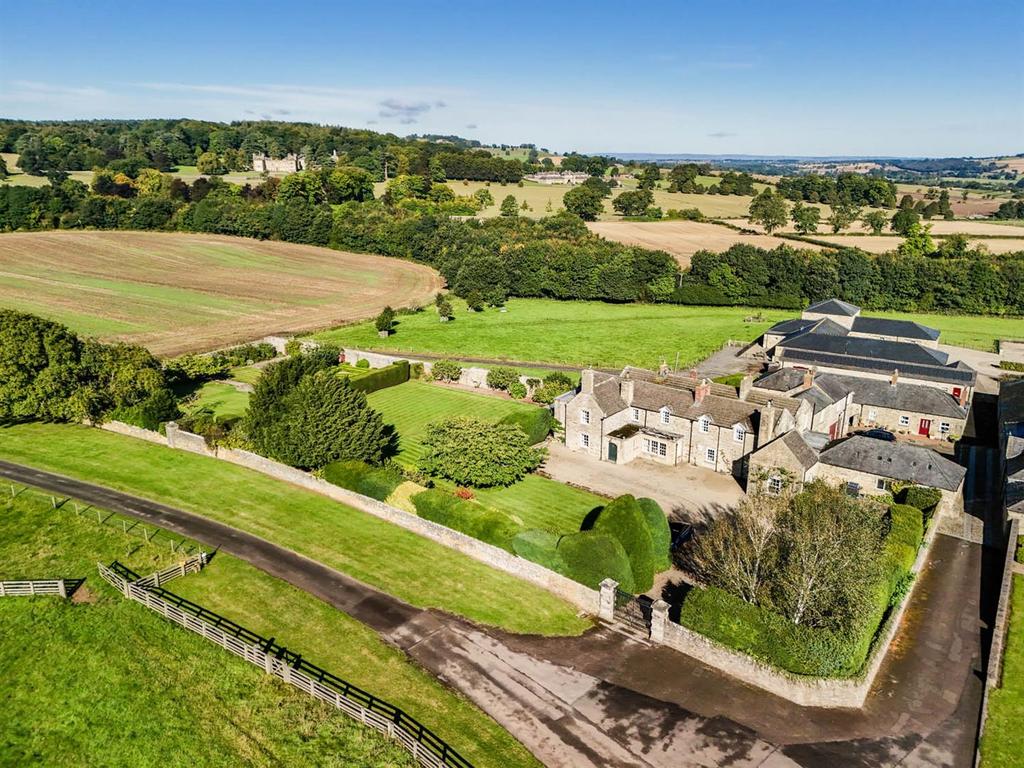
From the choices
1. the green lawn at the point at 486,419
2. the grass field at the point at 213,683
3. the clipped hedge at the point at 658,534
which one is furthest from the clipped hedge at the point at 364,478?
the clipped hedge at the point at 658,534

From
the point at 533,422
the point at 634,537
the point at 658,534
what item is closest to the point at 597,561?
the point at 634,537

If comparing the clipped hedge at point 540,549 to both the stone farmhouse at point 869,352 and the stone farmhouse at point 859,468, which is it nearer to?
the stone farmhouse at point 859,468

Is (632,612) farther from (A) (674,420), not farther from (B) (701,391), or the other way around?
(B) (701,391)

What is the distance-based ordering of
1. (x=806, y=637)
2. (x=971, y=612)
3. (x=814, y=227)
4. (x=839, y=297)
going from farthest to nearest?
(x=814, y=227) → (x=839, y=297) → (x=971, y=612) → (x=806, y=637)

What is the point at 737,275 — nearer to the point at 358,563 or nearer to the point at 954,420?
the point at 954,420

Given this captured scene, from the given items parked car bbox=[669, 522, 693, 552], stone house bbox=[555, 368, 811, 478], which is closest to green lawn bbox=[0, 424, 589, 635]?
parked car bbox=[669, 522, 693, 552]

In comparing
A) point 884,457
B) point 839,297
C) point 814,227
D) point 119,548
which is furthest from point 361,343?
point 814,227
